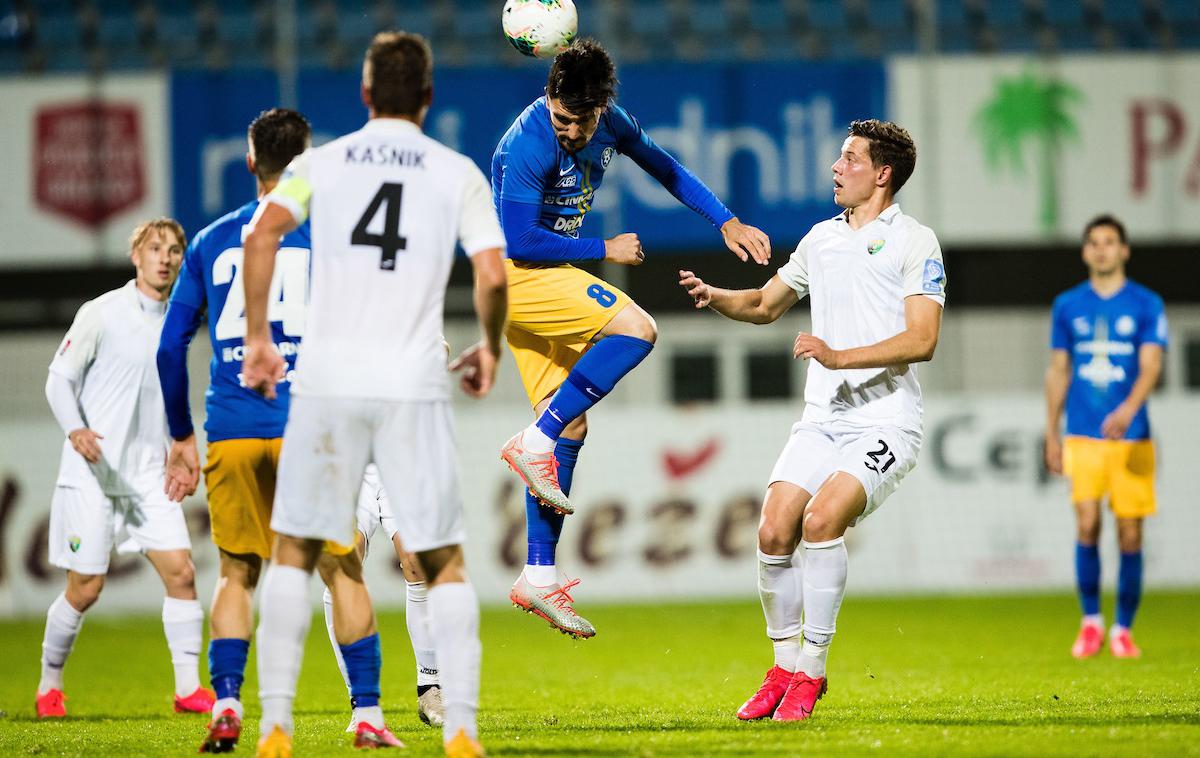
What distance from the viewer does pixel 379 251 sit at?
4.79 meters

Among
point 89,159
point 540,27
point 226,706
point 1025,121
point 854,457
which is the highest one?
point 1025,121

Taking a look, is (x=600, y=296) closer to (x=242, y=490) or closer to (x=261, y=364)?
(x=242, y=490)

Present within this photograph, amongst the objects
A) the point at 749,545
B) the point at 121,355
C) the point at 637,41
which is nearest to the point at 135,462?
the point at 121,355

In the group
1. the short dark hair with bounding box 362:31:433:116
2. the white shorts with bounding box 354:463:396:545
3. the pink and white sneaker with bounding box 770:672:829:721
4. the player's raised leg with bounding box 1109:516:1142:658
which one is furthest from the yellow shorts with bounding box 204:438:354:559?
the player's raised leg with bounding box 1109:516:1142:658

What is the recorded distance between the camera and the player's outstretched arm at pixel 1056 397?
10203 millimetres

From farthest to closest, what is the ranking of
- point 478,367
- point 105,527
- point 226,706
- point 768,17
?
point 768,17, point 105,527, point 226,706, point 478,367

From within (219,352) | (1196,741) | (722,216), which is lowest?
(1196,741)

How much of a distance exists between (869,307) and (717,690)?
2627 mm

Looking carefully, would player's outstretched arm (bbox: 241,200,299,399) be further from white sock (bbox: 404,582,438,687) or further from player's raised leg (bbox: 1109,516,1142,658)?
player's raised leg (bbox: 1109,516,1142,658)

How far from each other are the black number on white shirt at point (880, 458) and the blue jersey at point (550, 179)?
133 centimetres

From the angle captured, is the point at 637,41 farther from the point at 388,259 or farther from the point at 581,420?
the point at 388,259

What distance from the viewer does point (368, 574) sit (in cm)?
1548

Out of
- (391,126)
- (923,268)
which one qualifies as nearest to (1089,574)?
(923,268)

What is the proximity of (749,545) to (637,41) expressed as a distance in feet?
24.7
